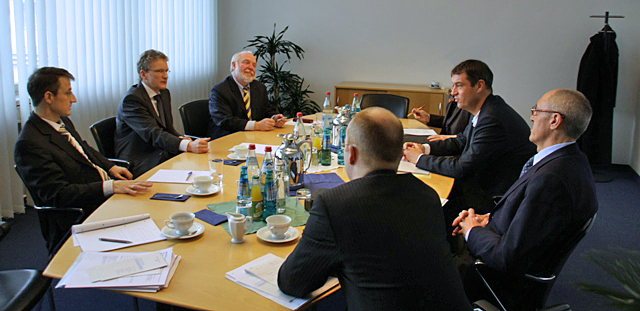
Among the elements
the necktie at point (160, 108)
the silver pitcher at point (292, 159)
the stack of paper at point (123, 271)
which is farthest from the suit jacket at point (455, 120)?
the stack of paper at point (123, 271)

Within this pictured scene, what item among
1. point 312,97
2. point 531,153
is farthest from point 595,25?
point 531,153

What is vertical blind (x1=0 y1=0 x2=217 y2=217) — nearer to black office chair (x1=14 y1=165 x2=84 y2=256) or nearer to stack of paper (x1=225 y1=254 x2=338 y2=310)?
black office chair (x1=14 y1=165 x2=84 y2=256)

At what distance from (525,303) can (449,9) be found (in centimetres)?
503

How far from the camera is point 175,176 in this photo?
2553mm

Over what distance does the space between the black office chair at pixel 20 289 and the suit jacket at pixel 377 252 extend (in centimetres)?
112

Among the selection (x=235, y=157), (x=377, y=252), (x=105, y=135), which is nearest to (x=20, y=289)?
(x=235, y=157)

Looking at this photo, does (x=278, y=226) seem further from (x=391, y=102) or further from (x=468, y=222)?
(x=391, y=102)

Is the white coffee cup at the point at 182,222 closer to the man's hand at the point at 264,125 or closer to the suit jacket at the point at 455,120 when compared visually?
the man's hand at the point at 264,125

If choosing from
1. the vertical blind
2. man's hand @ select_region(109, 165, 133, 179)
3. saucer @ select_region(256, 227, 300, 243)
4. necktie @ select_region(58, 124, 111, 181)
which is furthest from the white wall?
saucer @ select_region(256, 227, 300, 243)

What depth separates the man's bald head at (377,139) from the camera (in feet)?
4.76

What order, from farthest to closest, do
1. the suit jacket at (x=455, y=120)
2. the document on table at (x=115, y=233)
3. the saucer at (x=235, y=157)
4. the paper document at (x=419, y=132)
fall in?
the paper document at (x=419, y=132) < the suit jacket at (x=455, y=120) < the saucer at (x=235, y=157) < the document on table at (x=115, y=233)

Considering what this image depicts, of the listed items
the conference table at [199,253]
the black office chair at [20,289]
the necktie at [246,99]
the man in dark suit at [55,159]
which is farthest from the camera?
the necktie at [246,99]

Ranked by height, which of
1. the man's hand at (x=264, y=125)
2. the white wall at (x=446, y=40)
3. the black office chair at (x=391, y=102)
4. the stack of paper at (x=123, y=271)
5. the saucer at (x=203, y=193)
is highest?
the white wall at (x=446, y=40)

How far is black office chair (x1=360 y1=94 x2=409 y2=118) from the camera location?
201 inches
